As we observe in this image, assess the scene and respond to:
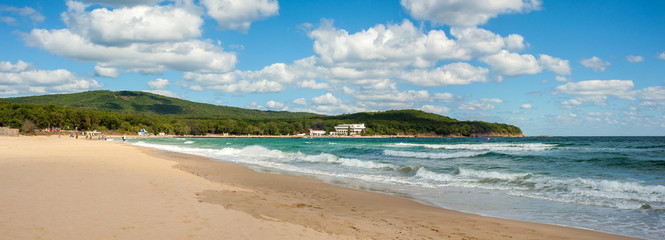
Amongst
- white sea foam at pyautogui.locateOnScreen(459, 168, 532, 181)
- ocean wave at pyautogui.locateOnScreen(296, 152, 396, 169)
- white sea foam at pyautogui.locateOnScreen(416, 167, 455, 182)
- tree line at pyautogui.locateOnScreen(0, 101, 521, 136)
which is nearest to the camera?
white sea foam at pyautogui.locateOnScreen(459, 168, 532, 181)

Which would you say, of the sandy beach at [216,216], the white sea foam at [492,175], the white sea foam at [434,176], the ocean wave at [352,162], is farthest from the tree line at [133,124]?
the white sea foam at [492,175]

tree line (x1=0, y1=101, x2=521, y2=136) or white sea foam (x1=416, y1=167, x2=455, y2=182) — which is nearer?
white sea foam (x1=416, y1=167, x2=455, y2=182)

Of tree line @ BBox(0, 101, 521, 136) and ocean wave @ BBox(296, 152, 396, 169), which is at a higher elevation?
Result: tree line @ BBox(0, 101, 521, 136)

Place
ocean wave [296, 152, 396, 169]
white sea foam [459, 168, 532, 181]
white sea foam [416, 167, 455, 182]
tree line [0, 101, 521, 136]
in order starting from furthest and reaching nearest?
tree line [0, 101, 521, 136] → ocean wave [296, 152, 396, 169] → white sea foam [416, 167, 455, 182] → white sea foam [459, 168, 532, 181]

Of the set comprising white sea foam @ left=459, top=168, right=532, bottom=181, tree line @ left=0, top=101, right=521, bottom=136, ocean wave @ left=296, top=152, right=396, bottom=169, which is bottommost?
ocean wave @ left=296, top=152, right=396, bottom=169

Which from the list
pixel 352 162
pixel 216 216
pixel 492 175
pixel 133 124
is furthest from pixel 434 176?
pixel 133 124

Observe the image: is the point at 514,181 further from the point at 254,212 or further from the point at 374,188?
the point at 254,212

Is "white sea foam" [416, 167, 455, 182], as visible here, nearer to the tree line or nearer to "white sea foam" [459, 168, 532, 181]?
"white sea foam" [459, 168, 532, 181]

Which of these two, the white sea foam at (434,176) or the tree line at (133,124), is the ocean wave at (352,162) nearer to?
the white sea foam at (434,176)

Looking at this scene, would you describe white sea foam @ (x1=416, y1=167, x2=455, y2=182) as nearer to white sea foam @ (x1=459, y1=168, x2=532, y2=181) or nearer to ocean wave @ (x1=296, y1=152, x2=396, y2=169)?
white sea foam @ (x1=459, y1=168, x2=532, y2=181)

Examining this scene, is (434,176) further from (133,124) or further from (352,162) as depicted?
(133,124)

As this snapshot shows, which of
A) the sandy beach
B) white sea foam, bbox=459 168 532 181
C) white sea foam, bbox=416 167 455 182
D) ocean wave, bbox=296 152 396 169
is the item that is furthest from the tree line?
white sea foam, bbox=459 168 532 181

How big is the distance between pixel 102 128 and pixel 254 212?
14430 cm

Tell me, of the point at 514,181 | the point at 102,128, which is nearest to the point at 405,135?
the point at 102,128
